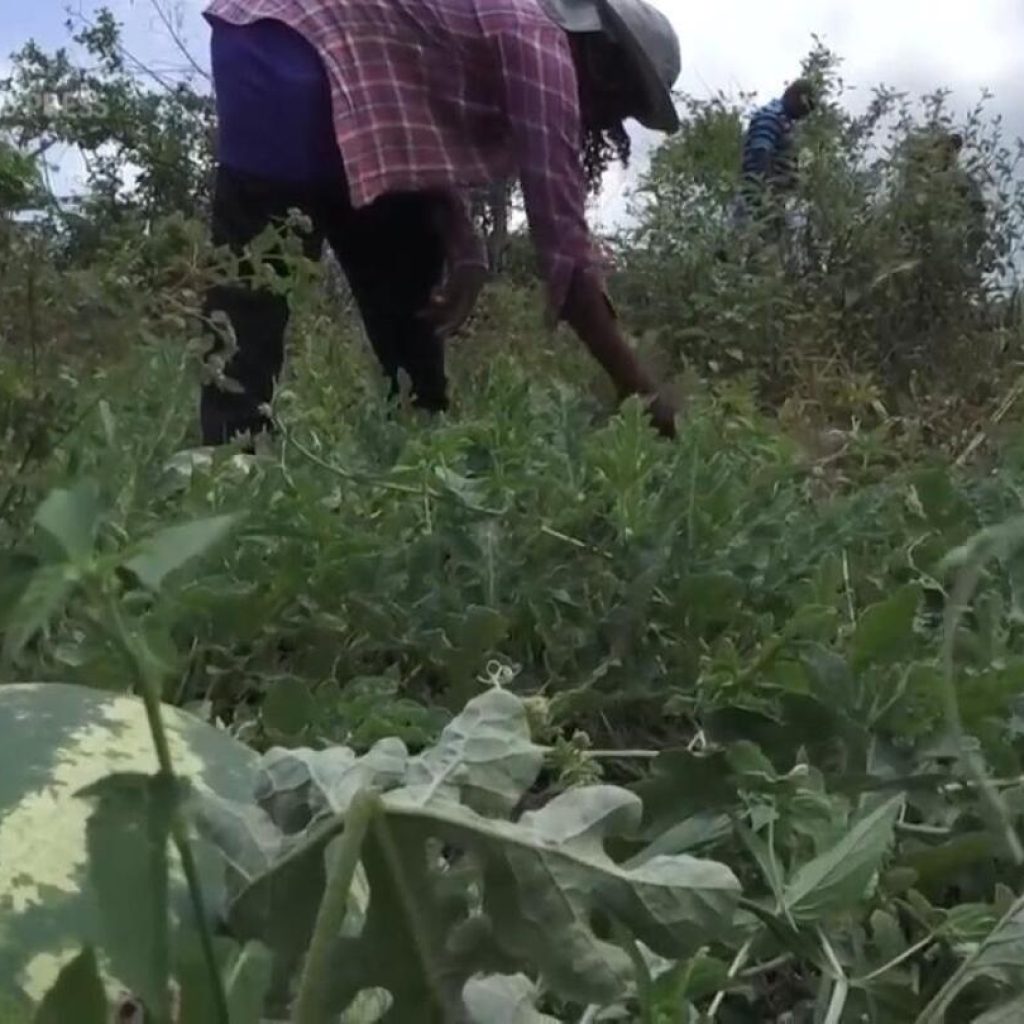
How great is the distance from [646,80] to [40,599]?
12.3ft

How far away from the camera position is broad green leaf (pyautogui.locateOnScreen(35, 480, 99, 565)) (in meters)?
0.38

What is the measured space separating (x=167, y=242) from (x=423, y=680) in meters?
0.36

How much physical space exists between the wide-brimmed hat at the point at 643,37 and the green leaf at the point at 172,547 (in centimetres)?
348

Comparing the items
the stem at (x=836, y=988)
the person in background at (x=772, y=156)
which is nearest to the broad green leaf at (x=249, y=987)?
the stem at (x=836, y=988)

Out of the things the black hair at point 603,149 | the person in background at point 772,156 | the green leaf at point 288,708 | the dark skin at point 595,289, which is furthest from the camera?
the person in background at point 772,156

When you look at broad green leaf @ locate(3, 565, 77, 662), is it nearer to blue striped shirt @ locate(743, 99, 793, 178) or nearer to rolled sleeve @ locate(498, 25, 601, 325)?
rolled sleeve @ locate(498, 25, 601, 325)

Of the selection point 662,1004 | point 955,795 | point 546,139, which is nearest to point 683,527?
point 955,795

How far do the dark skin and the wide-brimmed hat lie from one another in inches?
1.3

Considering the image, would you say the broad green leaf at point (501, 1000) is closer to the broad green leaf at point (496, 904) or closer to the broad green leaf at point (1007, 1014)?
the broad green leaf at point (496, 904)

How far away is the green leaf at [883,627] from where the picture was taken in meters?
0.76

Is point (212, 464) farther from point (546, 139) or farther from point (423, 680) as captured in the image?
point (546, 139)

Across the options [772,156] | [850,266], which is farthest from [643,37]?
[772,156]

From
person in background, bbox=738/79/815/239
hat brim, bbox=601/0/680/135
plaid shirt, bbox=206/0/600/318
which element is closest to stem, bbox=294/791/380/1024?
plaid shirt, bbox=206/0/600/318

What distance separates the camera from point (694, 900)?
0.51 metres
